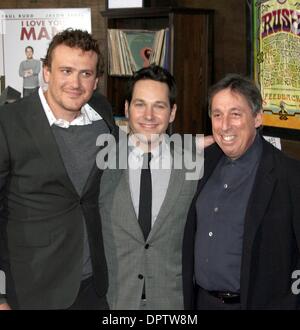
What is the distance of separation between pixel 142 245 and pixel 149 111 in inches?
21.7

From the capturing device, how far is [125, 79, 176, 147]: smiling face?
7.93ft

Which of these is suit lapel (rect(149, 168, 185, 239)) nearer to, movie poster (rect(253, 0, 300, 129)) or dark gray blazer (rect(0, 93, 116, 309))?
dark gray blazer (rect(0, 93, 116, 309))

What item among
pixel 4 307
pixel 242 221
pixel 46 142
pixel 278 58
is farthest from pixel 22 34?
pixel 242 221

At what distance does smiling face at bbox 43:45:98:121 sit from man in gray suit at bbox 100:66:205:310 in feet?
0.74

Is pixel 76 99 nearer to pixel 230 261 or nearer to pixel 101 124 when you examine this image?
pixel 101 124

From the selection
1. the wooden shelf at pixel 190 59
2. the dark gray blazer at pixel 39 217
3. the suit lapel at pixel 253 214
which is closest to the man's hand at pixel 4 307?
the dark gray blazer at pixel 39 217

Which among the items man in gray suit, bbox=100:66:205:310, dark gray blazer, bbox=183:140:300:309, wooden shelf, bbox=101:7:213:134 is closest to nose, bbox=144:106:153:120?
man in gray suit, bbox=100:66:205:310

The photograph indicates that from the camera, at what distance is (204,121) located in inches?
143

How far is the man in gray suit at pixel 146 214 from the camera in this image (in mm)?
2363

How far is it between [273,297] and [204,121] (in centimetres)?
161

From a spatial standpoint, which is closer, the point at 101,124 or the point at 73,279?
the point at 73,279

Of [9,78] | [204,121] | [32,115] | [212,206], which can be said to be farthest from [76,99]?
[9,78]

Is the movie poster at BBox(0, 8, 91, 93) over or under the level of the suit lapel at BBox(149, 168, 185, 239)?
over

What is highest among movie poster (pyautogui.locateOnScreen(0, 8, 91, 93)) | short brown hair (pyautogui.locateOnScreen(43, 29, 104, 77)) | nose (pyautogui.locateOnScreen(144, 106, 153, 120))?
movie poster (pyautogui.locateOnScreen(0, 8, 91, 93))
